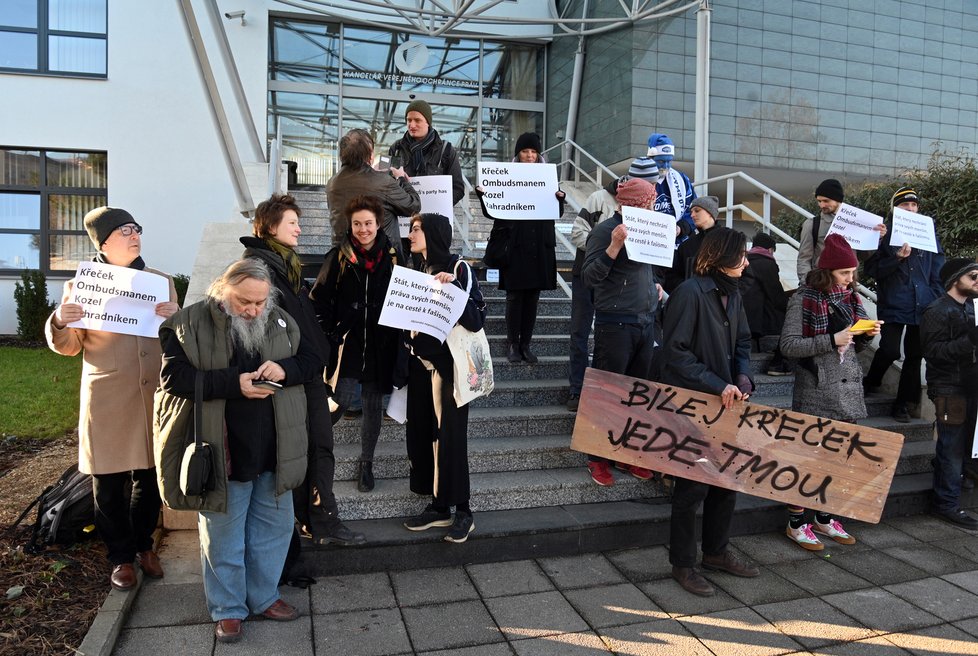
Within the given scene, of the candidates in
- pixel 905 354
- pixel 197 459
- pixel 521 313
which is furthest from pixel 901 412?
pixel 197 459

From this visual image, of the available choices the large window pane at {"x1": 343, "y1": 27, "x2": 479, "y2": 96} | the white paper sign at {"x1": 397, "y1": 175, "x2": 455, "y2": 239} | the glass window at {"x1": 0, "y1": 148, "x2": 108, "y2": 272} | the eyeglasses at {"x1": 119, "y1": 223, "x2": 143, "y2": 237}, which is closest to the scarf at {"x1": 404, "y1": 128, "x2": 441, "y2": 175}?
the white paper sign at {"x1": 397, "y1": 175, "x2": 455, "y2": 239}

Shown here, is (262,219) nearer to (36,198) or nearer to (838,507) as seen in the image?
(838,507)

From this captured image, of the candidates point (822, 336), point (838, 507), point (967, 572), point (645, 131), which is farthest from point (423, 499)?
point (645, 131)

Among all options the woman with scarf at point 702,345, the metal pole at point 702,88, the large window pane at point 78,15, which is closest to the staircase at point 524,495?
the woman with scarf at point 702,345

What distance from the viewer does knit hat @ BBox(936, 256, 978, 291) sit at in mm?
4621

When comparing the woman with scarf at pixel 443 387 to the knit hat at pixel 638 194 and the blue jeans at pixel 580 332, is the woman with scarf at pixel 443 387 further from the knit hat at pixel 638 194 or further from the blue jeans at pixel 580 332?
the blue jeans at pixel 580 332

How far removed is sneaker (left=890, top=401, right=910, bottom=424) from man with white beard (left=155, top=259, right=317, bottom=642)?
509 cm

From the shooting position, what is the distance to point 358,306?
383cm

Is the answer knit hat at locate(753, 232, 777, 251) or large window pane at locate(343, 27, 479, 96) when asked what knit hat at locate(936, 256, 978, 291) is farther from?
large window pane at locate(343, 27, 479, 96)

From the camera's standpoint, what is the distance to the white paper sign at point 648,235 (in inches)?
158

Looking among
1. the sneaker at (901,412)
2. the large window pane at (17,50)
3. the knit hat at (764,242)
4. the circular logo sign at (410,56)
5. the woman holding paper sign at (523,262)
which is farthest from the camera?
the circular logo sign at (410,56)

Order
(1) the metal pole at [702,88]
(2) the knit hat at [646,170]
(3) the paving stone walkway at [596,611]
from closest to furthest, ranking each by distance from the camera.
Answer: (3) the paving stone walkway at [596,611], (2) the knit hat at [646,170], (1) the metal pole at [702,88]

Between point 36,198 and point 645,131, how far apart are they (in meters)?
11.2

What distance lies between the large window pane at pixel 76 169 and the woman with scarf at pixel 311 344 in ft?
34.4
